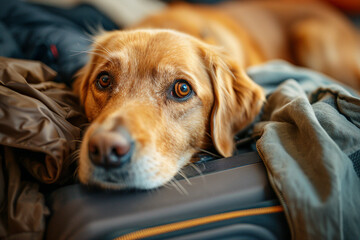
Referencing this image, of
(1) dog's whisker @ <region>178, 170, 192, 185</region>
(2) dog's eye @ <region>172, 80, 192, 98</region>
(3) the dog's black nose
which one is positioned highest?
(2) dog's eye @ <region>172, 80, 192, 98</region>

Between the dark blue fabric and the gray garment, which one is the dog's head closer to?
the dark blue fabric

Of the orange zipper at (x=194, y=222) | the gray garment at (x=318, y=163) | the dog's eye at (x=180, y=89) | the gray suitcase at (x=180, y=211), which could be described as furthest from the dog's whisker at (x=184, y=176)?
the dog's eye at (x=180, y=89)

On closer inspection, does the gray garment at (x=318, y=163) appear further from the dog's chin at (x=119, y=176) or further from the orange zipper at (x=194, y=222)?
the dog's chin at (x=119, y=176)

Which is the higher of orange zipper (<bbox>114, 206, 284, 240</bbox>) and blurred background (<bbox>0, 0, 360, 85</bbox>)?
blurred background (<bbox>0, 0, 360, 85</bbox>)

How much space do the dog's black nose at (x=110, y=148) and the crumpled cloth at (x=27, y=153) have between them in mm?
181

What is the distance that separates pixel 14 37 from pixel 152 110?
160cm

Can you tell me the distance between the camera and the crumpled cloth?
48.8 inches

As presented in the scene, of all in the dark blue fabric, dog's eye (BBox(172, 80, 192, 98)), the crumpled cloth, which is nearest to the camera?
the crumpled cloth

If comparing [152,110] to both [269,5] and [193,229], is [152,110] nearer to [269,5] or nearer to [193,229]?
[193,229]

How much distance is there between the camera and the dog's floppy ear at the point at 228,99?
6.51ft

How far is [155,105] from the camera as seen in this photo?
174 centimetres

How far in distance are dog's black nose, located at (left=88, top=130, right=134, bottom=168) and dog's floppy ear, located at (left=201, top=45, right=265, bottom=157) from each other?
30.3 inches

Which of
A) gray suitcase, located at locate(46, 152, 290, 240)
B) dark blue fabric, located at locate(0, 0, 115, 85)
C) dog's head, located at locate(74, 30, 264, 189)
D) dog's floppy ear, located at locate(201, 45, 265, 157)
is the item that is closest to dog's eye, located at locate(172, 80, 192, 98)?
dog's head, located at locate(74, 30, 264, 189)

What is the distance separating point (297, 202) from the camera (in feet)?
3.94
